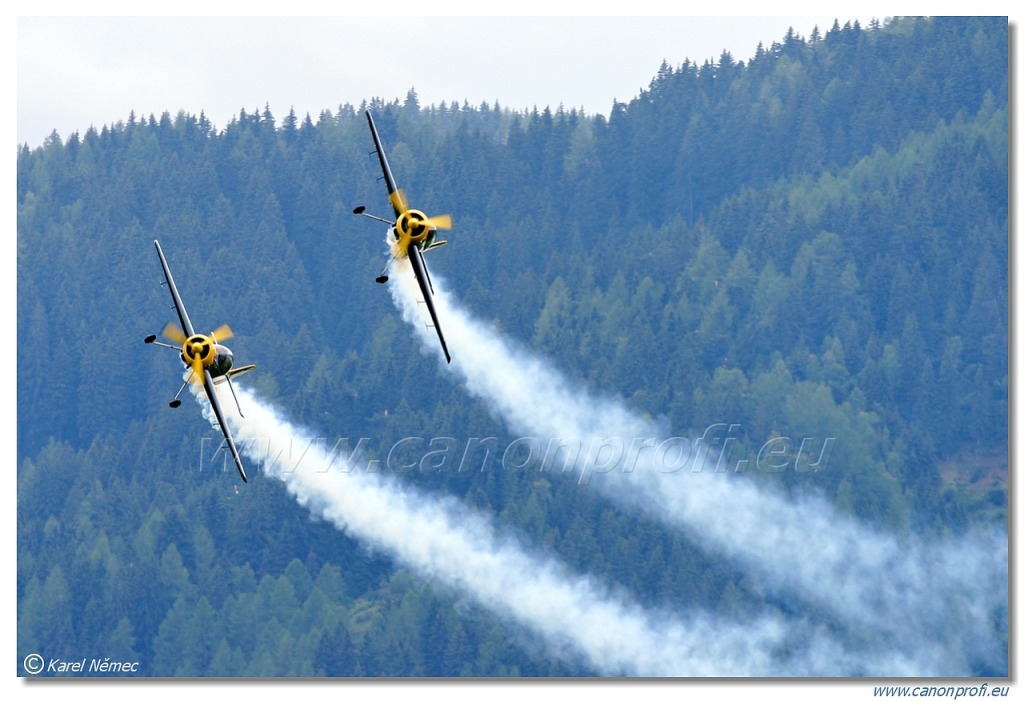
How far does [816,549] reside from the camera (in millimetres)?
148500

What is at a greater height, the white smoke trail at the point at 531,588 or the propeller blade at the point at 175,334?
the propeller blade at the point at 175,334

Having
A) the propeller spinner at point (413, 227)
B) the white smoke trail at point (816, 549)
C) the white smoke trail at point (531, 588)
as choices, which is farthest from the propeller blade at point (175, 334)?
the white smoke trail at point (816, 549)

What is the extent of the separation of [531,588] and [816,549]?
34.0 metres

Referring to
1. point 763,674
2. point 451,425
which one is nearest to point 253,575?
point 451,425

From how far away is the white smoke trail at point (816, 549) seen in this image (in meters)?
137

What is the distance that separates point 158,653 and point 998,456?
7909cm

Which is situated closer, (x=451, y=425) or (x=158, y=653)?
(x=158, y=653)

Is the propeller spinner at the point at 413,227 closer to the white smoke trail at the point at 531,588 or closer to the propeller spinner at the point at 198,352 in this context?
the propeller spinner at the point at 198,352

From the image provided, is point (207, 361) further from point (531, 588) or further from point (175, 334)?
point (531, 588)

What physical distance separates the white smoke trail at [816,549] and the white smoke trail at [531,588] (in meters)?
5.51

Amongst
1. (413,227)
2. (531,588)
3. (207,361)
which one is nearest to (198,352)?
(207,361)

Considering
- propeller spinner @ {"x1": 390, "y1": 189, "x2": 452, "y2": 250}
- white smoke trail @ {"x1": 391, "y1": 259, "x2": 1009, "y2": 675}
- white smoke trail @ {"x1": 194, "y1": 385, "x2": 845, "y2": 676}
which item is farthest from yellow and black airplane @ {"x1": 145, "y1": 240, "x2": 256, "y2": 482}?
white smoke trail @ {"x1": 391, "y1": 259, "x2": 1009, "y2": 675}

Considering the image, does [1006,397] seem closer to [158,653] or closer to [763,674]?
[763,674]

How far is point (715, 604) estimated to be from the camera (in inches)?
6093
